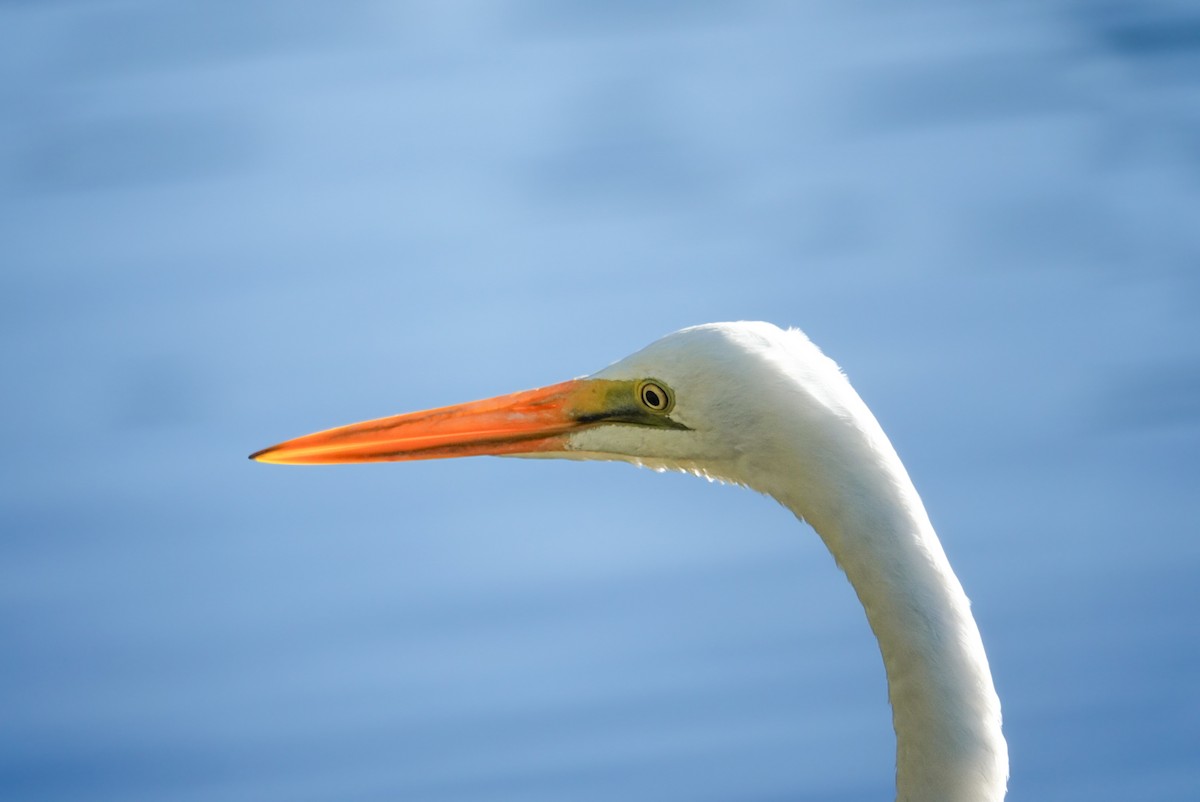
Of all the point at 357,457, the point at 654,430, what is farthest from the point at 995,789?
the point at 357,457

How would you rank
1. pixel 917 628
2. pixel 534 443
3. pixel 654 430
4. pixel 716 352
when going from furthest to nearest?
pixel 534 443, pixel 654 430, pixel 716 352, pixel 917 628

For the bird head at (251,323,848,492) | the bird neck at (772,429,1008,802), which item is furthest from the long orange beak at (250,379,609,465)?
A: the bird neck at (772,429,1008,802)

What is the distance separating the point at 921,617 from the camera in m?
1.54

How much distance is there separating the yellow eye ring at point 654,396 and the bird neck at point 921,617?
22 cm

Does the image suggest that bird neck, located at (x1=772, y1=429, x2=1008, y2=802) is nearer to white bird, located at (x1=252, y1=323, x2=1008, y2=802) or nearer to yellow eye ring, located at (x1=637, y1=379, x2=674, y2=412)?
white bird, located at (x1=252, y1=323, x2=1008, y2=802)

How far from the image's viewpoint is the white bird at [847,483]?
1536mm

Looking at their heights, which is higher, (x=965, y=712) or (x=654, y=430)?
(x=654, y=430)

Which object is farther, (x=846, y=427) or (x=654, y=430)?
(x=654, y=430)

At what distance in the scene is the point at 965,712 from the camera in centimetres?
154

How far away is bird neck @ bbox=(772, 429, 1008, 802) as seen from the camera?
60.4 inches

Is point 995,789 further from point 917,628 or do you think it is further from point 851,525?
point 851,525

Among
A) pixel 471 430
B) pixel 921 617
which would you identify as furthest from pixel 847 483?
pixel 471 430

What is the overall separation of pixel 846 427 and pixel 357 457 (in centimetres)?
68

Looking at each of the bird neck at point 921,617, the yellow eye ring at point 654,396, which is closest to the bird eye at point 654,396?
the yellow eye ring at point 654,396
